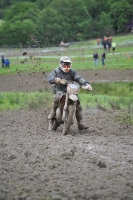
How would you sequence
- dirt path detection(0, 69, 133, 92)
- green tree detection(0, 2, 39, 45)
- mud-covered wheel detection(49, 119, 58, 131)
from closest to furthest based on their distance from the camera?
mud-covered wheel detection(49, 119, 58, 131) < dirt path detection(0, 69, 133, 92) < green tree detection(0, 2, 39, 45)

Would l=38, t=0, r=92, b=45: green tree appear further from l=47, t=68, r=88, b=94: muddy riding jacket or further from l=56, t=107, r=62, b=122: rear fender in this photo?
l=56, t=107, r=62, b=122: rear fender

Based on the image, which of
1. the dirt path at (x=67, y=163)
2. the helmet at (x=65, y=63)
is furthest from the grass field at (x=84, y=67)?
the dirt path at (x=67, y=163)

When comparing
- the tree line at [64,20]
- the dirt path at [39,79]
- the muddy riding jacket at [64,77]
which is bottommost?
the dirt path at [39,79]

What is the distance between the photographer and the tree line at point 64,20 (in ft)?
119

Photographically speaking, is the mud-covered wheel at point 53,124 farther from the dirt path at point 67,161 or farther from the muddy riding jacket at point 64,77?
the muddy riding jacket at point 64,77

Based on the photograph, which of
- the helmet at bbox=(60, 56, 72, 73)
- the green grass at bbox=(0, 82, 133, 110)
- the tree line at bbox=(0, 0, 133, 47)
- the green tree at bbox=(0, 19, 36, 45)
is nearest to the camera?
the helmet at bbox=(60, 56, 72, 73)

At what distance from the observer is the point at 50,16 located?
36.4 m

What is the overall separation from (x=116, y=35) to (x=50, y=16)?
1973 cm

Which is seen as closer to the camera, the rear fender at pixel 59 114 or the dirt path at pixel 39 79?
the rear fender at pixel 59 114

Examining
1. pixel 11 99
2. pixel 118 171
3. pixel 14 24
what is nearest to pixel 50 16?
pixel 11 99

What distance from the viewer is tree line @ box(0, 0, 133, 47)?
1432 inches

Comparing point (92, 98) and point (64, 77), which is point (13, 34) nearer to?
point (92, 98)

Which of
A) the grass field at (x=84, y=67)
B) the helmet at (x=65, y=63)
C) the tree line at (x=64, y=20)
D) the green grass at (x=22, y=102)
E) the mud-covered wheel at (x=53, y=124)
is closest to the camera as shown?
the helmet at (x=65, y=63)

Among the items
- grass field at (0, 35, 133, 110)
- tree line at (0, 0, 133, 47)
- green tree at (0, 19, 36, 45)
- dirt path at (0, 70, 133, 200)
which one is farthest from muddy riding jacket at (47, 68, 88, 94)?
green tree at (0, 19, 36, 45)
